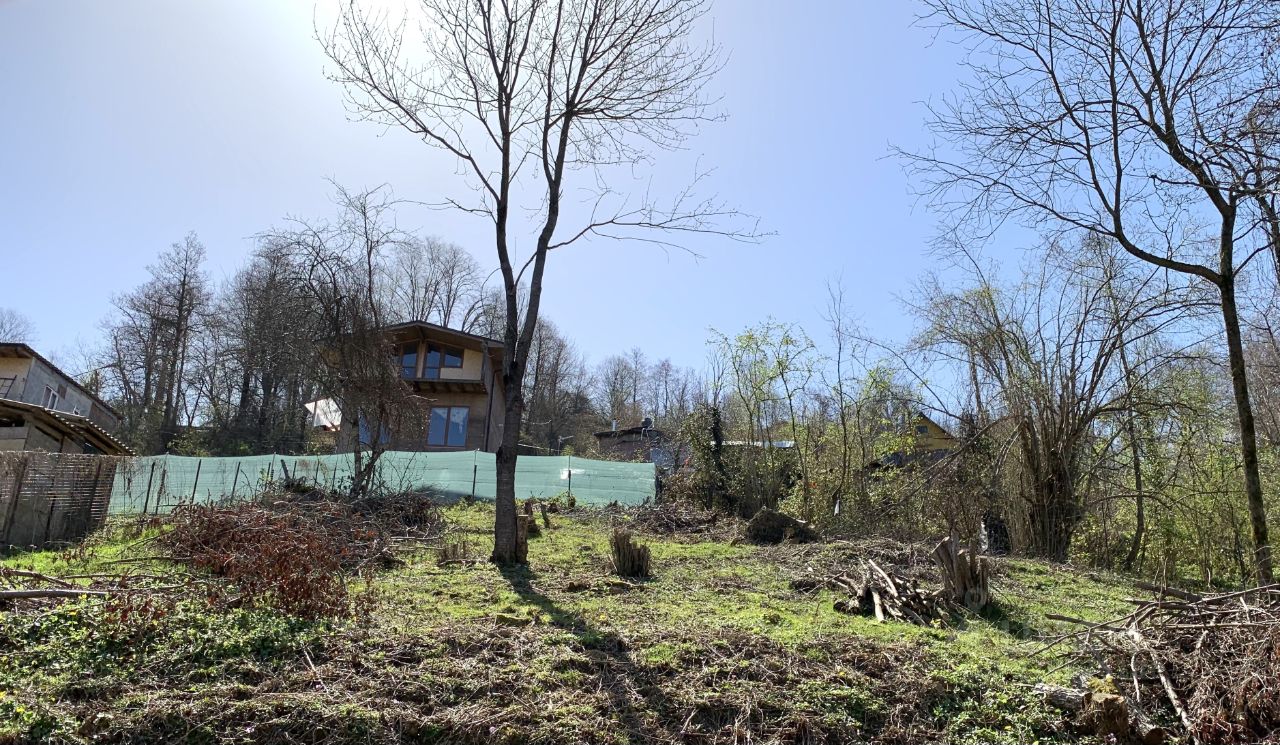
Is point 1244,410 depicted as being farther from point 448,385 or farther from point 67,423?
point 448,385

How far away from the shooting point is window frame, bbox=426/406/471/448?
93.9 ft

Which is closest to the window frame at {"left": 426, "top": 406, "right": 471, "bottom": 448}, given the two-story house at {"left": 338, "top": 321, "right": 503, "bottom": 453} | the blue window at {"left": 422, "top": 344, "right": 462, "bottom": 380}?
the two-story house at {"left": 338, "top": 321, "right": 503, "bottom": 453}

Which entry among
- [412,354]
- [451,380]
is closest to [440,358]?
[412,354]

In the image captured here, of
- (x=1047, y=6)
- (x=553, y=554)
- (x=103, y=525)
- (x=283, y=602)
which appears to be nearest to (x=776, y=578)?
(x=553, y=554)

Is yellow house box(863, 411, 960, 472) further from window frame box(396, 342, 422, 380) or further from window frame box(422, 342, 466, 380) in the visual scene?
window frame box(396, 342, 422, 380)

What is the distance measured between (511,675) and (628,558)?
3.91 metres

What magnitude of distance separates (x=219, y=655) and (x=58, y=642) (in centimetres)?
→ 114

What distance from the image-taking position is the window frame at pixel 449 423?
28609 millimetres

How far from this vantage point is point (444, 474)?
17.9 metres

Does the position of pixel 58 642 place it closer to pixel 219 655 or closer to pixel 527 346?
pixel 219 655

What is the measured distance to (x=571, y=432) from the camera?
45.9m

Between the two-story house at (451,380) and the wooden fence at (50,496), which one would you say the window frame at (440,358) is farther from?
the wooden fence at (50,496)

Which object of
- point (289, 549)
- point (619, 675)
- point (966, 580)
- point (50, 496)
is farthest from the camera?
point (50, 496)

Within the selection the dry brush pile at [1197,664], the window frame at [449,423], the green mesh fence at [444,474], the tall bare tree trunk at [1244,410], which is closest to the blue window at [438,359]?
the window frame at [449,423]
